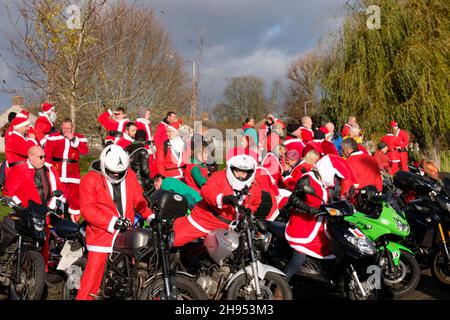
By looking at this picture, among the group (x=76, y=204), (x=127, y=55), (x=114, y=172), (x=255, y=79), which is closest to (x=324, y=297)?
(x=114, y=172)

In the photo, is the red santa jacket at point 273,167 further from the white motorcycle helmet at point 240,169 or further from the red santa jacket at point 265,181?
the white motorcycle helmet at point 240,169

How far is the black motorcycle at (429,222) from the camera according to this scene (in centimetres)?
705

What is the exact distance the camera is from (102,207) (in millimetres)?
5457

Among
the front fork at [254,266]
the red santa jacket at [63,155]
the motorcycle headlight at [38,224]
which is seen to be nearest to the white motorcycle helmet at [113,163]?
the front fork at [254,266]

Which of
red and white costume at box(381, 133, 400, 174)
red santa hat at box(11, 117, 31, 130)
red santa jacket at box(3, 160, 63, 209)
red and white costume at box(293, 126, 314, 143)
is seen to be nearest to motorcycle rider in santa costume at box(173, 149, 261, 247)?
red santa jacket at box(3, 160, 63, 209)

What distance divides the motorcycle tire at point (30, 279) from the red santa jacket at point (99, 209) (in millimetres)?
987

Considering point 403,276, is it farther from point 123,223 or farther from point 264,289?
point 123,223

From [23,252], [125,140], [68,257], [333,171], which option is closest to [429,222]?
[333,171]

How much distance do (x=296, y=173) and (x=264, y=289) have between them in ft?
11.0

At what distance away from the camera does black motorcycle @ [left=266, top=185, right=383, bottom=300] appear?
18.6ft

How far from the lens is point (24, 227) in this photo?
6414mm

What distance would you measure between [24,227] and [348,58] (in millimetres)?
15471

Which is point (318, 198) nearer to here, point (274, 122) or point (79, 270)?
point (79, 270)

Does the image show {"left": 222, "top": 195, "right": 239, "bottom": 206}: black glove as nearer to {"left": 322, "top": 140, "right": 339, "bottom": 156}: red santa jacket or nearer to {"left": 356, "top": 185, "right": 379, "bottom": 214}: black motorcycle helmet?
{"left": 356, "top": 185, "right": 379, "bottom": 214}: black motorcycle helmet
